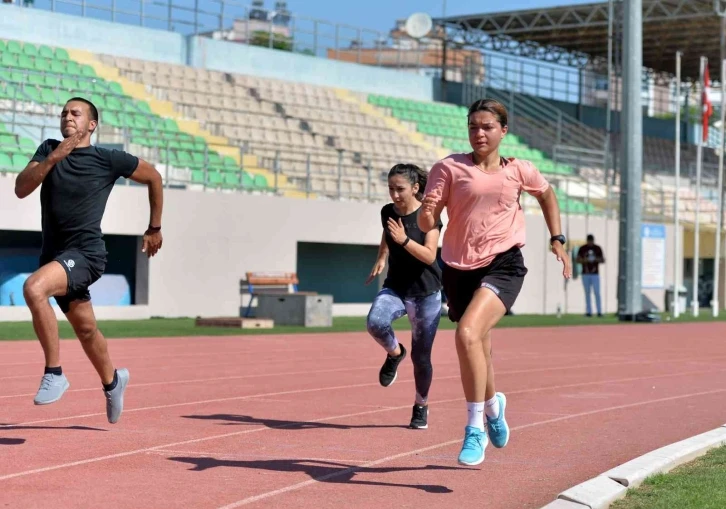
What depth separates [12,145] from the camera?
26.1 m

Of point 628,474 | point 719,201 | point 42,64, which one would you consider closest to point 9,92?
point 42,64

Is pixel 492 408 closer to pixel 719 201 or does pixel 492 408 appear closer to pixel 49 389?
pixel 49 389

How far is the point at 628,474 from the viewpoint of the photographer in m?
7.07

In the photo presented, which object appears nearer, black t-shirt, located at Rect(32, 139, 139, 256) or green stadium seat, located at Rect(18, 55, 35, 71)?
black t-shirt, located at Rect(32, 139, 139, 256)

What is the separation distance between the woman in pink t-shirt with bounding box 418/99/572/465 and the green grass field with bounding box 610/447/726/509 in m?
0.99

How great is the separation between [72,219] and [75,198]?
0.45ft

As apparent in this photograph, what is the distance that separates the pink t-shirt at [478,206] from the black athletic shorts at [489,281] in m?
0.05

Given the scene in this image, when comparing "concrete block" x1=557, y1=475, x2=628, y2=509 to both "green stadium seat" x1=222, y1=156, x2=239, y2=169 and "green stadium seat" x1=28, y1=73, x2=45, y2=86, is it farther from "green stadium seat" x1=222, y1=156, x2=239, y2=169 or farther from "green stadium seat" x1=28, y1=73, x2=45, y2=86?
"green stadium seat" x1=28, y1=73, x2=45, y2=86

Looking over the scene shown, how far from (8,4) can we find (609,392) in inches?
1028

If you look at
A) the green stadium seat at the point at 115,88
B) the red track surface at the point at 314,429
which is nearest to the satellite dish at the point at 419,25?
the green stadium seat at the point at 115,88

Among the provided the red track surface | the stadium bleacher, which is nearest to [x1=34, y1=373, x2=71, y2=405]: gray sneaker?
the red track surface

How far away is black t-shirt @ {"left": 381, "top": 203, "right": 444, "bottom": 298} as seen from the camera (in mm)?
9852

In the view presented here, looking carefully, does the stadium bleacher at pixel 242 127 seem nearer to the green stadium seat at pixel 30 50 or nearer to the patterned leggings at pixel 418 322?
the green stadium seat at pixel 30 50

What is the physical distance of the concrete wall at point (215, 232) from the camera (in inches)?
1038
